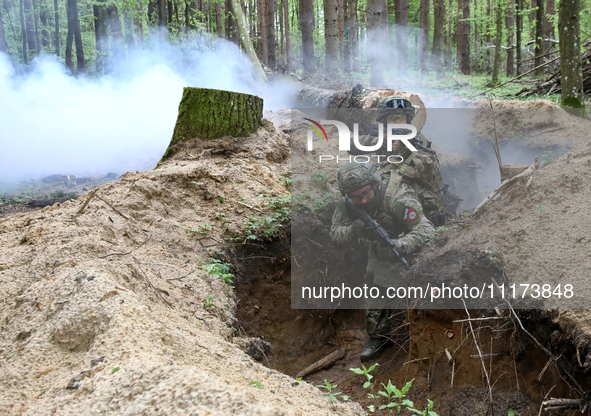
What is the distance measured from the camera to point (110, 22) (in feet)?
62.7

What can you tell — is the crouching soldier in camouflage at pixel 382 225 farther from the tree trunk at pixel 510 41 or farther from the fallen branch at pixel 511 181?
the tree trunk at pixel 510 41

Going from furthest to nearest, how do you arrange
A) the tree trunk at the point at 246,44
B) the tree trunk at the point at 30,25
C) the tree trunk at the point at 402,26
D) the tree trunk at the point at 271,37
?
the tree trunk at the point at 30,25 < the tree trunk at the point at 271,37 < the tree trunk at the point at 402,26 < the tree trunk at the point at 246,44

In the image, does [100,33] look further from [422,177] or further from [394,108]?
[422,177]

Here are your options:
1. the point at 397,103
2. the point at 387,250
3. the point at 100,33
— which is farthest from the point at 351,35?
the point at 387,250

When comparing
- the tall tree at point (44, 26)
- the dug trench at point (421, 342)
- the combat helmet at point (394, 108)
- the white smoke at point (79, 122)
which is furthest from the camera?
the tall tree at point (44, 26)

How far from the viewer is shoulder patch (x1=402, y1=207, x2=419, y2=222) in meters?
4.31

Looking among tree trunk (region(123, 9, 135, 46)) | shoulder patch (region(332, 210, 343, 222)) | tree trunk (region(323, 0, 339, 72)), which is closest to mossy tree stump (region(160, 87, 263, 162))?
shoulder patch (region(332, 210, 343, 222))

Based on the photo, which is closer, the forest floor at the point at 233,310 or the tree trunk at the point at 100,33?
the forest floor at the point at 233,310

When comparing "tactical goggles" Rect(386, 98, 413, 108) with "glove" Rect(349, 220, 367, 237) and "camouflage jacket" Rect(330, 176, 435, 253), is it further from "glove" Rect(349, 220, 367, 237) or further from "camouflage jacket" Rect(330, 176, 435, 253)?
"glove" Rect(349, 220, 367, 237)

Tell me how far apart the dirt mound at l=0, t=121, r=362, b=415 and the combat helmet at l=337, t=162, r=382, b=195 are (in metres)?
1.04

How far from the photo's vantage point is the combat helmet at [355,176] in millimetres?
4270

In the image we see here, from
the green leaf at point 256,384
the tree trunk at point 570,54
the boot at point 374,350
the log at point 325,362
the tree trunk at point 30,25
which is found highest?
the tree trunk at point 30,25

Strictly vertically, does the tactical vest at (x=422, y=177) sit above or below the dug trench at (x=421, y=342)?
above

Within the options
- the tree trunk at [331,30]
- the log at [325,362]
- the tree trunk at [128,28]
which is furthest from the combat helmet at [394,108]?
the tree trunk at [128,28]
